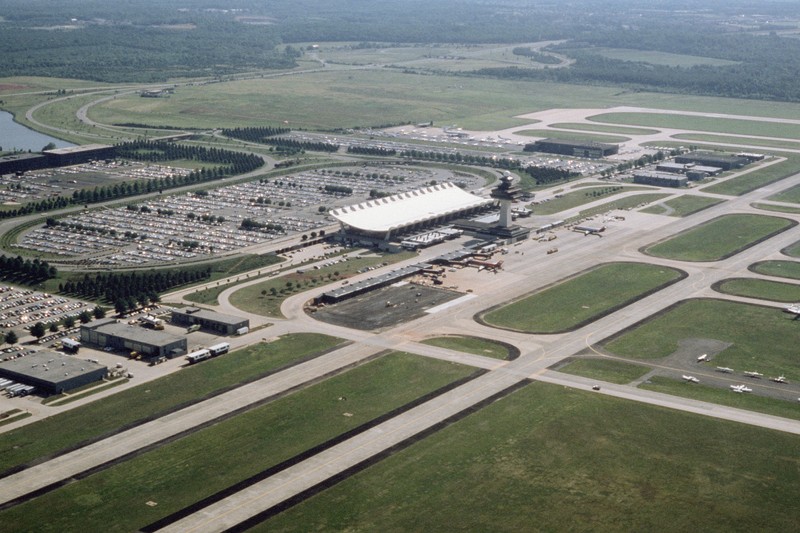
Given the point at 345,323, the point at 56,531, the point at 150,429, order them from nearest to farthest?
1. the point at 56,531
2. the point at 150,429
3. the point at 345,323

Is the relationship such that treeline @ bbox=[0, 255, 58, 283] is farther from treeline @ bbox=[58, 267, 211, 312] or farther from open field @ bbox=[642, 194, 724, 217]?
open field @ bbox=[642, 194, 724, 217]

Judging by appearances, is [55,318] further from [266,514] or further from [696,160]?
[696,160]

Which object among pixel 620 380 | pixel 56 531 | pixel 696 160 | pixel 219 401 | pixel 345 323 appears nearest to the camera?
pixel 56 531

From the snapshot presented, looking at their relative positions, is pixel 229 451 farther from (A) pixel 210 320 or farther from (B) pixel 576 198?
(B) pixel 576 198

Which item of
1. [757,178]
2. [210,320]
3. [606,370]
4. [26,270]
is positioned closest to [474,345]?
[606,370]

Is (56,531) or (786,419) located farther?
(786,419)

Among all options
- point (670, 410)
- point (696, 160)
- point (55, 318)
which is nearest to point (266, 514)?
point (670, 410)
